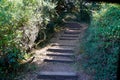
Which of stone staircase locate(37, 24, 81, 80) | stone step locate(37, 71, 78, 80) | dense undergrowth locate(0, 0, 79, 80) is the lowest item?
stone step locate(37, 71, 78, 80)

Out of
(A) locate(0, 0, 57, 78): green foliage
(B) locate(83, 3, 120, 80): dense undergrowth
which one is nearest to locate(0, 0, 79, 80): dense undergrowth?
(A) locate(0, 0, 57, 78): green foliage

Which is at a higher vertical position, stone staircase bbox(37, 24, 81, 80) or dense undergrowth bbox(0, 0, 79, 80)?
dense undergrowth bbox(0, 0, 79, 80)

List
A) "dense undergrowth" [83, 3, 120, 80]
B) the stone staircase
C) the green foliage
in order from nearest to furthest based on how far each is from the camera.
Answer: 1. "dense undergrowth" [83, 3, 120, 80]
2. the green foliage
3. the stone staircase

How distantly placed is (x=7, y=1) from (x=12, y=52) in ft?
5.31

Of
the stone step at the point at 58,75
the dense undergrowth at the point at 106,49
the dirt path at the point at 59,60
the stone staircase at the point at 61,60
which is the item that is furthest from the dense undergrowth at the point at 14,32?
the dense undergrowth at the point at 106,49

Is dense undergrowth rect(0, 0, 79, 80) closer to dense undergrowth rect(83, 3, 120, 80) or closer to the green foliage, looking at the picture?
the green foliage

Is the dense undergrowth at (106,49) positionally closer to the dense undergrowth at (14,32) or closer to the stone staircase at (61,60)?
the stone staircase at (61,60)

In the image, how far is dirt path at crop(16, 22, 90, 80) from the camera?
8.01m

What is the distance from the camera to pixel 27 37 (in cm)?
879

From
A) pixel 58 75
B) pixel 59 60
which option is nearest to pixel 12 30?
pixel 58 75

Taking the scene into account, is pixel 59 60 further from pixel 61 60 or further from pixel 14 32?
pixel 14 32

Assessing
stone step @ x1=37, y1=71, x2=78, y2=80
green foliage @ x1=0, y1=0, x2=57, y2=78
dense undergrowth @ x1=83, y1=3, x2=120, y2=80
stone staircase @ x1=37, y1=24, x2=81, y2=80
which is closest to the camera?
dense undergrowth @ x1=83, y1=3, x2=120, y2=80

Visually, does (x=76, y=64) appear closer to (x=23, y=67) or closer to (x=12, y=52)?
(x=23, y=67)

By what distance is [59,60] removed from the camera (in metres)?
9.52
